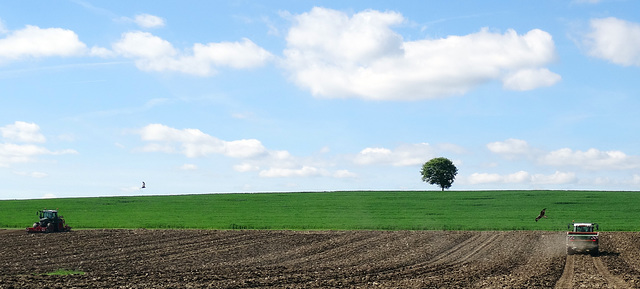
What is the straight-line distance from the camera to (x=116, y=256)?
36344 mm

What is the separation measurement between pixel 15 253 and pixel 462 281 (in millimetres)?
26283

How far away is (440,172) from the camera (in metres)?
126

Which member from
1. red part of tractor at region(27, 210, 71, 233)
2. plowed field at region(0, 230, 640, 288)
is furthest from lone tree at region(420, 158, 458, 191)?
red part of tractor at region(27, 210, 71, 233)

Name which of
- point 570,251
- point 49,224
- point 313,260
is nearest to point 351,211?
point 49,224

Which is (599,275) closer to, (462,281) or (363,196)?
(462,281)

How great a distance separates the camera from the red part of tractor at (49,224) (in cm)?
5475

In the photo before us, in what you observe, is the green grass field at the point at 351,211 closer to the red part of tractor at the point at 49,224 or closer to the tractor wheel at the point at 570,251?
the red part of tractor at the point at 49,224

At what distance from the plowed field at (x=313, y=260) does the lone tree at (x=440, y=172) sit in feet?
→ 240

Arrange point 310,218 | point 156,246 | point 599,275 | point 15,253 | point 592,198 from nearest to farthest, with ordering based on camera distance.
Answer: point 599,275 < point 15,253 < point 156,246 < point 310,218 < point 592,198

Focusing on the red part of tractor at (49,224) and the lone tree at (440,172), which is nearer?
the red part of tractor at (49,224)

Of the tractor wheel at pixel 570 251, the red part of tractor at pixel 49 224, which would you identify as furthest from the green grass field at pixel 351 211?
the tractor wheel at pixel 570 251

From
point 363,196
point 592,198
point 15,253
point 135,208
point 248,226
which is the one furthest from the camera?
point 363,196

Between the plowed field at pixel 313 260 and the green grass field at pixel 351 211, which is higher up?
the green grass field at pixel 351 211

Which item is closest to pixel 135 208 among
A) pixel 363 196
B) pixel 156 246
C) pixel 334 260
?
pixel 363 196
